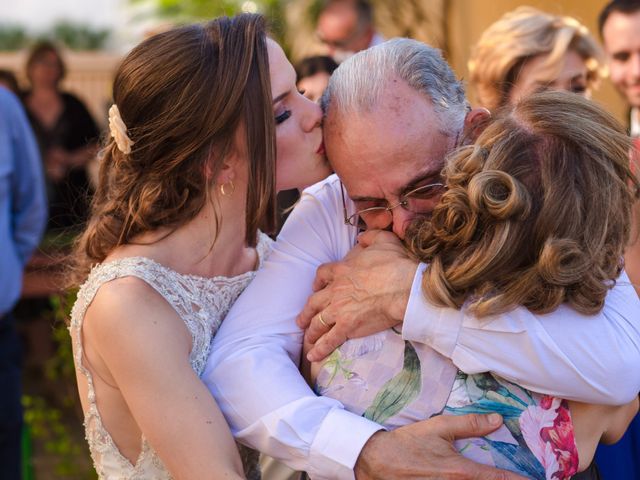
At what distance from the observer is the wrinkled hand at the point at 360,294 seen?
212 cm

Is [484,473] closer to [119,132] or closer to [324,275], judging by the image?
[324,275]

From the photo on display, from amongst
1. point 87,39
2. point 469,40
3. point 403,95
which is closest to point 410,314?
point 403,95

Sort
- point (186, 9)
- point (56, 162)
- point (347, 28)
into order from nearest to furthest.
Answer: point (347, 28) < point (56, 162) < point (186, 9)

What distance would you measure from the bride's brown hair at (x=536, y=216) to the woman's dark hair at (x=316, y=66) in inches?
107

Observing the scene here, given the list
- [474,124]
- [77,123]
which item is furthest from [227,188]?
[77,123]

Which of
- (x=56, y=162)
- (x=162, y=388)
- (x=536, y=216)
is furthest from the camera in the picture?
(x=56, y=162)

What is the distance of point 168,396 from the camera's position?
2145 millimetres

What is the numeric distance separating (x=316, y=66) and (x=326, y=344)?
2734mm

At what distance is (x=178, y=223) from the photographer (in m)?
2.44

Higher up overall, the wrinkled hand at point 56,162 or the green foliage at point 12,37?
the wrinkled hand at point 56,162

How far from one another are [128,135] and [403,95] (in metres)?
0.72

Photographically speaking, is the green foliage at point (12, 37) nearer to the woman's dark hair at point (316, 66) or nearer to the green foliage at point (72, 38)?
the green foliage at point (72, 38)

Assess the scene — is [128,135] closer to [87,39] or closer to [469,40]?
[469,40]

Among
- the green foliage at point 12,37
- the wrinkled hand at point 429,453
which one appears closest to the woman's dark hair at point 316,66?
the wrinkled hand at point 429,453
